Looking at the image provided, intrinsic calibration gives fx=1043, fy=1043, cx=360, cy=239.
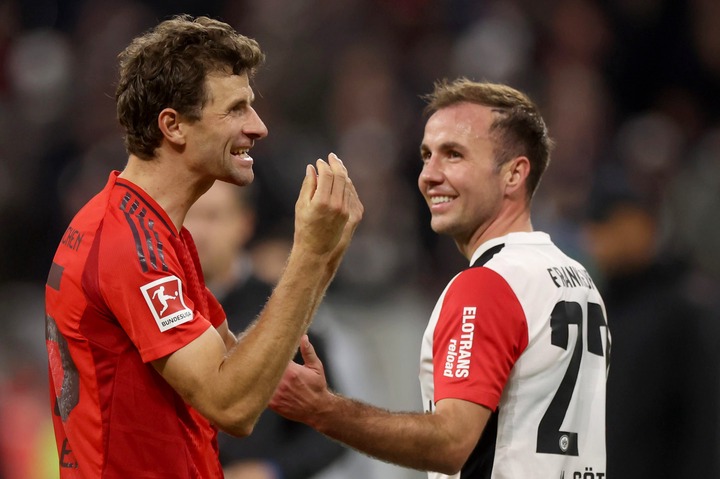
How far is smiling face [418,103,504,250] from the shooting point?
159 inches

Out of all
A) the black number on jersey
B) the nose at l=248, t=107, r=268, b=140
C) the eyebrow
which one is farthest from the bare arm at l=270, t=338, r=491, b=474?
the eyebrow

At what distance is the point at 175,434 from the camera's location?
2.99 m

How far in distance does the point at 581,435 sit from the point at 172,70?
6.24 ft

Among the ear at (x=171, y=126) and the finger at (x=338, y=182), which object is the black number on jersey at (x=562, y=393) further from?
the ear at (x=171, y=126)

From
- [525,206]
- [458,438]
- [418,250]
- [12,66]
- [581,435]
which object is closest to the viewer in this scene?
[458,438]

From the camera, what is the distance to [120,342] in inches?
117

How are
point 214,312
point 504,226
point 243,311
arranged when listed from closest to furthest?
point 214,312 → point 504,226 → point 243,311

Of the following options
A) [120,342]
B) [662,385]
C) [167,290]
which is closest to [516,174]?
[167,290]

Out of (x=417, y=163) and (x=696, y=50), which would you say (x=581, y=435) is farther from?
(x=696, y=50)

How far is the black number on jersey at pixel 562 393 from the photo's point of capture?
3.60m

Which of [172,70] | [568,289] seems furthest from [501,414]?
[172,70]

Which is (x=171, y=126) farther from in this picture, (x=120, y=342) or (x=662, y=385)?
(x=662, y=385)

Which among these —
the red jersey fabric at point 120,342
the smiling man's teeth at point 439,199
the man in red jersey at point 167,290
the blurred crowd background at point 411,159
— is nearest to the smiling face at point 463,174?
the smiling man's teeth at point 439,199

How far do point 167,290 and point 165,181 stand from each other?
409mm
